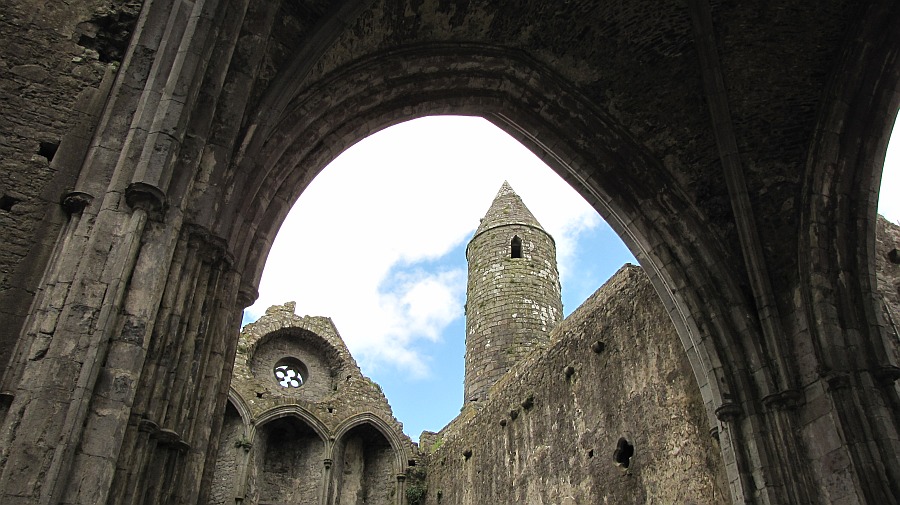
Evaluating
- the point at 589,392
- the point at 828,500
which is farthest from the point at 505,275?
the point at 828,500

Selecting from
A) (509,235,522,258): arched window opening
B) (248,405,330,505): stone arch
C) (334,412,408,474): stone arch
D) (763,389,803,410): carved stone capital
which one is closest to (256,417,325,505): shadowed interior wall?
(248,405,330,505): stone arch

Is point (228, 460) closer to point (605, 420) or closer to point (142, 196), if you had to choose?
point (605, 420)

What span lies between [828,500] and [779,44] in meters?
4.03

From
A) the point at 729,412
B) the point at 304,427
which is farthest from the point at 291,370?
the point at 729,412

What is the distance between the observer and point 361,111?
6.29 m

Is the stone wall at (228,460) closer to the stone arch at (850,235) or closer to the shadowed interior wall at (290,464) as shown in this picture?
the shadowed interior wall at (290,464)

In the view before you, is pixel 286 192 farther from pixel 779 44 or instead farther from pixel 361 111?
pixel 779 44

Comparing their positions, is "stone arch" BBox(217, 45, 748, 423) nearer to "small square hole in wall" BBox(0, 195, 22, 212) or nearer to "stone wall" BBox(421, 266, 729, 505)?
"stone wall" BBox(421, 266, 729, 505)

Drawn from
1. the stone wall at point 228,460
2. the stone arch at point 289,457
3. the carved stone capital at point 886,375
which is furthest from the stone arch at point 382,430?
the carved stone capital at point 886,375

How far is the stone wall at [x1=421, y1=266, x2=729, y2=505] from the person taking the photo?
6.83m

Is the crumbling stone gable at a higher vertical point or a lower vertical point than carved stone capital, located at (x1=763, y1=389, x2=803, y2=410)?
higher

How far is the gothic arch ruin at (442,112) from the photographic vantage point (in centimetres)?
309

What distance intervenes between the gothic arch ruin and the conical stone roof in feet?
28.2

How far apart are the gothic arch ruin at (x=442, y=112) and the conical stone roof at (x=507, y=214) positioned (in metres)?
8.61
